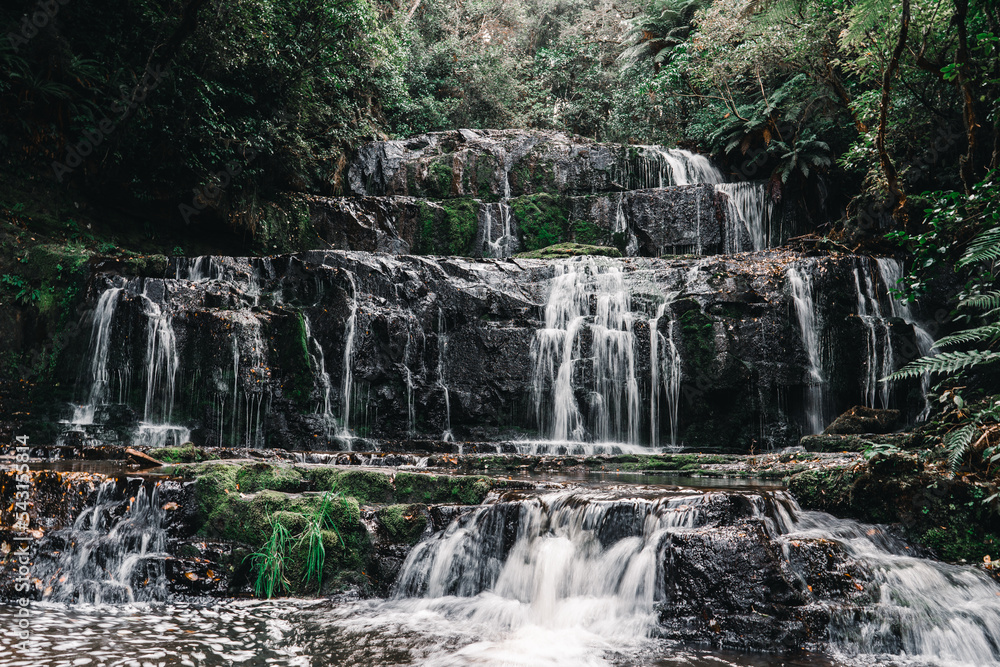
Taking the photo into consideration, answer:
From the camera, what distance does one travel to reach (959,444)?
443 cm

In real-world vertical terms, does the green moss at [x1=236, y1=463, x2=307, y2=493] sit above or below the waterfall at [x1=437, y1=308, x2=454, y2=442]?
below

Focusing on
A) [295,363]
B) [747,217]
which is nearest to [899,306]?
[747,217]

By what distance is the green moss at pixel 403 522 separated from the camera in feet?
15.5

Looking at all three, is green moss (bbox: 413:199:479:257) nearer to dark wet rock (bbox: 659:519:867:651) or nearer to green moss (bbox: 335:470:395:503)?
green moss (bbox: 335:470:395:503)

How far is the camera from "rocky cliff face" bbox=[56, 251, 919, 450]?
9141 mm

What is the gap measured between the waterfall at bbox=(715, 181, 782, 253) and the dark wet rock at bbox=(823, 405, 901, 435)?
19.0 feet

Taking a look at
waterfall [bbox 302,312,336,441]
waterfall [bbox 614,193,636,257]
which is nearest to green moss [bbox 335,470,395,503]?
waterfall [bbox 302,312,336,441]

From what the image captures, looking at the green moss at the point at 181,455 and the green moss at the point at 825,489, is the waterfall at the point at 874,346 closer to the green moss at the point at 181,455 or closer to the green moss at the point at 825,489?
the green moss at the point at 825,489

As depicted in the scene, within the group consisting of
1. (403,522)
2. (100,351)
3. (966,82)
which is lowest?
(403,522)

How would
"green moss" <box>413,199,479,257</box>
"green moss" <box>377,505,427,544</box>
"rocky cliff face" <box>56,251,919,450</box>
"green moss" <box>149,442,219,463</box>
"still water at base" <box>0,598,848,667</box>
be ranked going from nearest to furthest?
"still water at base" <box>0,598,848,667</box> → "green moss" <box>377,505,427,544</box> → "green moss" <box>149,442,219,463</box> → "rocky cliff face" <box>56,251,919,450</box> → "green moss" <box>413,199,479,257</box>

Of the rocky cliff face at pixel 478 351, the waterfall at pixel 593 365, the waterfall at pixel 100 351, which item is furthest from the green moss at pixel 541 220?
the waterfall at pixel 100 351

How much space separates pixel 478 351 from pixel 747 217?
7.60 metres

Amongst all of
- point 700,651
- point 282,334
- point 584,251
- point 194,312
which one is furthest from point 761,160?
point 700,651

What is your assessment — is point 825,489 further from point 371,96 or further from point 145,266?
point 371,96
